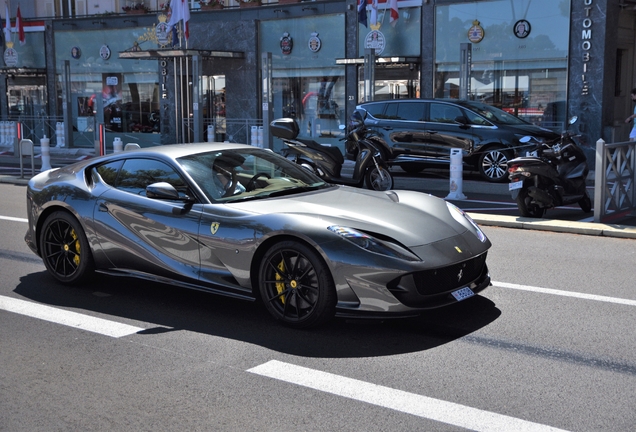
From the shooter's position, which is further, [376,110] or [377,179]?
[376,110]

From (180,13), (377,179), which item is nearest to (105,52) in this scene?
(180,13)

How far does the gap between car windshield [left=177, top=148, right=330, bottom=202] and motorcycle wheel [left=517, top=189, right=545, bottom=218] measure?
4.84 meters

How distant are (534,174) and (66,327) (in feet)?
23.3

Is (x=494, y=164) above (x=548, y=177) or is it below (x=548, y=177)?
below

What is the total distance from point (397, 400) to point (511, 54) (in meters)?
18.8

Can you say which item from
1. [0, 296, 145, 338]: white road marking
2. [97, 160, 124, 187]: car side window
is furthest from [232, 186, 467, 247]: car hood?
[97, 160, 124, 187]: car side window

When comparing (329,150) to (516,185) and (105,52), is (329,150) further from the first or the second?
(105,52)

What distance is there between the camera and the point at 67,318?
20.8 ft

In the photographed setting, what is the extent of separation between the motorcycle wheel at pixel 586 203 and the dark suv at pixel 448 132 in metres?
3.98

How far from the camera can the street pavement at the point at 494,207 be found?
1020 cm

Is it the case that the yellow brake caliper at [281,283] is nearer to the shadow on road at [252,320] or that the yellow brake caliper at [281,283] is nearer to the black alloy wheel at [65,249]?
the shadow on road at [252,320]

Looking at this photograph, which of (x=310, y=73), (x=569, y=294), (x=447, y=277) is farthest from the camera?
(x=310, y=73)

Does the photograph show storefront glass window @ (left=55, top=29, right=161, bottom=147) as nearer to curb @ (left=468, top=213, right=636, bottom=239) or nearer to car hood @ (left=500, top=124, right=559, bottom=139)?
car hood @ (left=500, top=124, right=559, bottom=139)

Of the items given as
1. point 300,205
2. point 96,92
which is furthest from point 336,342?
point 96,92
